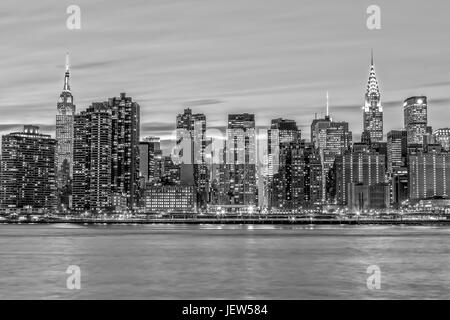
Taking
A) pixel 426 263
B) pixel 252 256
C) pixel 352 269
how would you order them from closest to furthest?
1. pixel 352 269
2. pixel 426 263
3. pixel 252 256

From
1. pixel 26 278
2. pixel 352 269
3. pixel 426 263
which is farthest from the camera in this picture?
pixel 426 263

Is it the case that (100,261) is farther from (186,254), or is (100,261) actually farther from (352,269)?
(352,269)

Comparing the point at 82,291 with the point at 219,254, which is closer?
the point at 82,291

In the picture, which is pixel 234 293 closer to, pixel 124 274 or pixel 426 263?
pixel 124 274

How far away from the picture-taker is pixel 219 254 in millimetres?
80750
